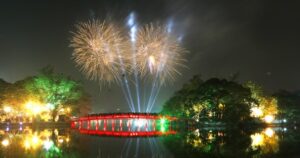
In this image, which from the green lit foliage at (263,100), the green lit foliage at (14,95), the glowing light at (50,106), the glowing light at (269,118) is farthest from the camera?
the glowing light at (269,118)

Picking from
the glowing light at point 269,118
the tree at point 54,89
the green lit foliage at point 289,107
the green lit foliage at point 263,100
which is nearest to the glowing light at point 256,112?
the green lit foliage at point 263,100

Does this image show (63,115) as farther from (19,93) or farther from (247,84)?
(247,84)

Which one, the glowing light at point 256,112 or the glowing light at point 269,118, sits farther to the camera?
the glowing light at point 269,118

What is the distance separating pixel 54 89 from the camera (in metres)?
64.2

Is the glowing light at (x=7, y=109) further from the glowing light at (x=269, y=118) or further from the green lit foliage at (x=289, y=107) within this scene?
the green lit foliage at (x=289, y=107)

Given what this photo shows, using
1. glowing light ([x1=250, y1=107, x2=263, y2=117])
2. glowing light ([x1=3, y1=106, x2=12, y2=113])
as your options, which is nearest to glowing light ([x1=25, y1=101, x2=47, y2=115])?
glowing light ([x1=3, y1=106, x2=12, y2=113])

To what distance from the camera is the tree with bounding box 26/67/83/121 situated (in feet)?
209

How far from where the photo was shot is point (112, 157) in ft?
85.4

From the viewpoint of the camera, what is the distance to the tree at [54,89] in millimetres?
63719

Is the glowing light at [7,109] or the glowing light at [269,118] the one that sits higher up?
the glowing light at [7,109]

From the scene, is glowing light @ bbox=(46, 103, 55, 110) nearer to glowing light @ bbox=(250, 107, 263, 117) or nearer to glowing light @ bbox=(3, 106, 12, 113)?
glowing light @ bbox=(3, 106, 12, 113)

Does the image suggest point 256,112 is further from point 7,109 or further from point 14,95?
point 7,109

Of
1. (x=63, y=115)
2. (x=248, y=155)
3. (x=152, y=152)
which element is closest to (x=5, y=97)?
(x=63, y=115)

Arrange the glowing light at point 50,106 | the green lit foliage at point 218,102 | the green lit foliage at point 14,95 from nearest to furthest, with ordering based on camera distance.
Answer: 1. the green lit foliage at point 218,102
2. the green lit foliage at point 14,95
3. the glowing light at point 50,106
